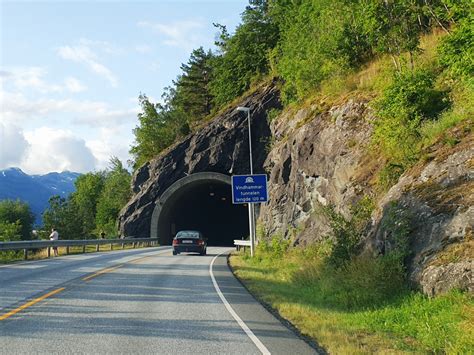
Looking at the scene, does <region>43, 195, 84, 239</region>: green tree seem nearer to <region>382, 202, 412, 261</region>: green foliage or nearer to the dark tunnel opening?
the dark tunnel opening

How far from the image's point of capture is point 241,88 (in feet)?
174

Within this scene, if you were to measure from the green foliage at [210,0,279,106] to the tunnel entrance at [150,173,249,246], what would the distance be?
10.1 m

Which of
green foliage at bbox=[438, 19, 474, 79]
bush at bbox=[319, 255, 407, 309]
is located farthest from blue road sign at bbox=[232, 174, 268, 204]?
green foliage at bbox=[438, 19, 474, 79]

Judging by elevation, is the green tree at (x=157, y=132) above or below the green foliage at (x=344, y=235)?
above

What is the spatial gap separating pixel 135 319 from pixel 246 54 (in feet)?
150

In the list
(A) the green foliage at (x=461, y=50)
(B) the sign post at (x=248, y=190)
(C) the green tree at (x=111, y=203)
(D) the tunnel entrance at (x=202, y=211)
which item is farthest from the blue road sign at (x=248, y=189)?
(C) the green tree at (x=111, y=203)

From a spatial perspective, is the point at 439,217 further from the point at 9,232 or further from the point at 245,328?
the point at 9,232

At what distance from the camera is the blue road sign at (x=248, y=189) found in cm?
2675

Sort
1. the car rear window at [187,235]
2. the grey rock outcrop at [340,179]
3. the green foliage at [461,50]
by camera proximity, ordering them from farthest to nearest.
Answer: the car rear window at [187,235]
the green foliage at [461,50]
the grey rock outcrop at [340,179]

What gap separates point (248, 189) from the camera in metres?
26.8

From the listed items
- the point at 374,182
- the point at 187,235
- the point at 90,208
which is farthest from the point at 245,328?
the point at 90,208

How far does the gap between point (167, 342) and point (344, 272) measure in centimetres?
638

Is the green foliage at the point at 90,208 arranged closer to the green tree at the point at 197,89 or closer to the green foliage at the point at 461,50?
the green tree at the point at 197,89

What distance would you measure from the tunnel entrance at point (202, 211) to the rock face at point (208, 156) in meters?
1.32
